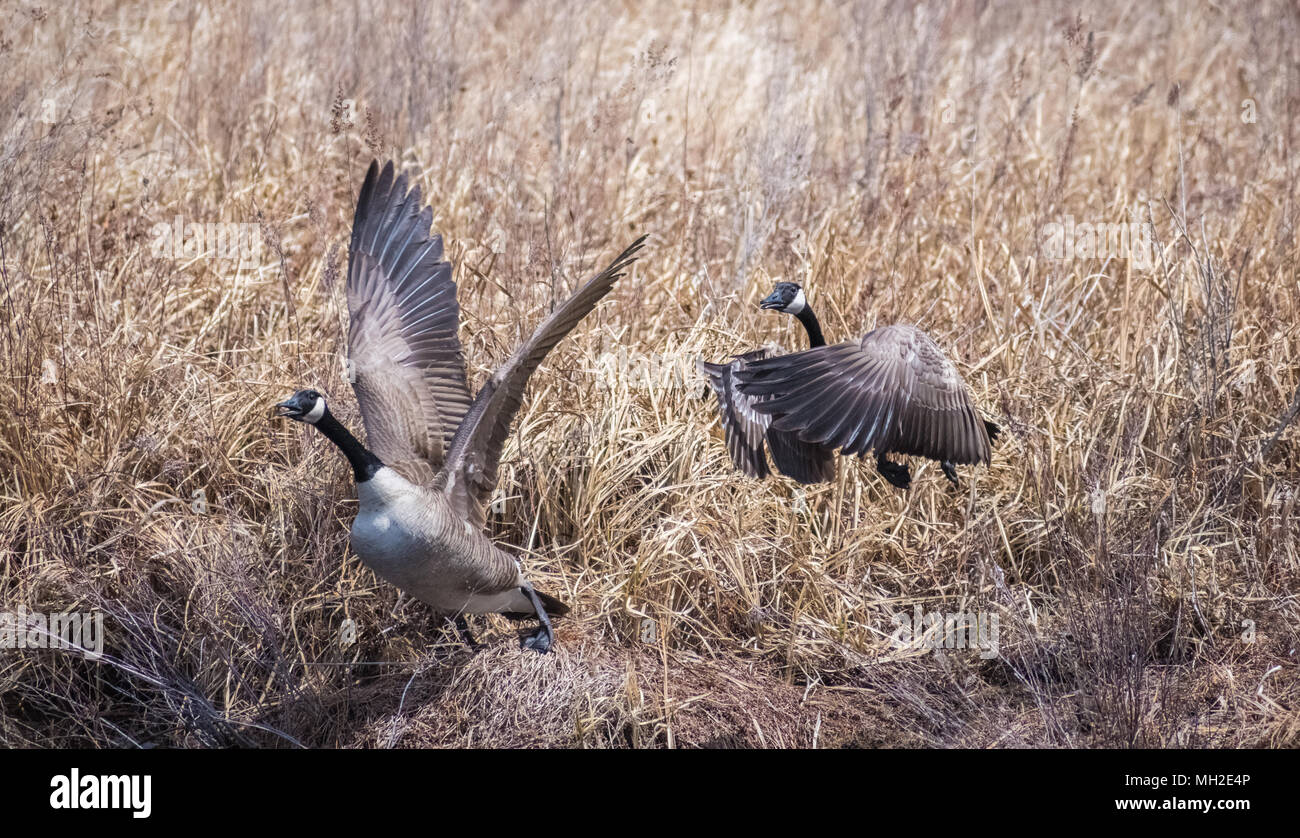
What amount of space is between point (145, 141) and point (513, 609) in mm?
3872

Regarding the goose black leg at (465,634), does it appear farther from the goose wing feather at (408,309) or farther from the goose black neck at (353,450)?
the goose black neck at (353,450)

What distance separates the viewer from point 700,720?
13.7 ft

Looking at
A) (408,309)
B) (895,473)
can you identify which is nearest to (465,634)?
(408,309)

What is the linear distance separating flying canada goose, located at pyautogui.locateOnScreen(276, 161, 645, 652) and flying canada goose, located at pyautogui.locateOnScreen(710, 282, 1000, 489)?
27.0 inches

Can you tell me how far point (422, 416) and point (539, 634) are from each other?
0.91 m

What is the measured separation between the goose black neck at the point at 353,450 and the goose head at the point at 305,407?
0.08 ft

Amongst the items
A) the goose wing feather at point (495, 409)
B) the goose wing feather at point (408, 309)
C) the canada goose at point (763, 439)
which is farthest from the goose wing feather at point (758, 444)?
the goose wing feather at point (408, 309)

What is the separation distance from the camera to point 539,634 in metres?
4.28

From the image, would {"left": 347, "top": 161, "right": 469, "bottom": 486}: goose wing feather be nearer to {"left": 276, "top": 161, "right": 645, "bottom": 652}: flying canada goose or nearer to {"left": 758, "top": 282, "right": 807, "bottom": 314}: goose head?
{"left": 276, "top": 161, "right": 645, "bottom": 652}: flying canada goose

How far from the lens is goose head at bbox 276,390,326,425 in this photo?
3.76 meters

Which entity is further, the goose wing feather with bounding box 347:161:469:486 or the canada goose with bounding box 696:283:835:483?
the goose wing feather with bounding box 347:161:469:486

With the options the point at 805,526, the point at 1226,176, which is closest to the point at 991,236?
the point at 1226,176

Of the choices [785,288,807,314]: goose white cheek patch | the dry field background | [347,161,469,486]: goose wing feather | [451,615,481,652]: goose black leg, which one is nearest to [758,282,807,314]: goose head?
[785,288,807,314]: goose white cheek patch

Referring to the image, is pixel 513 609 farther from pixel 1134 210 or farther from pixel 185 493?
pixel 1134 210
